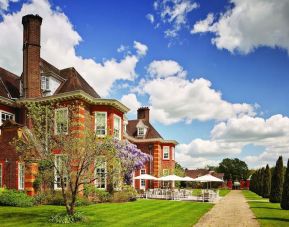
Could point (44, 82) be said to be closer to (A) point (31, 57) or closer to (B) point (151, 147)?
(A) point (31, 57)

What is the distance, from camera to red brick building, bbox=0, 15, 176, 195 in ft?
79.9

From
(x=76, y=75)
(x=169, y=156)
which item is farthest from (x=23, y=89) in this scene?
(x=169, y=156)

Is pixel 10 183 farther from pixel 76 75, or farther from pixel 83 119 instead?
pixel 76 75

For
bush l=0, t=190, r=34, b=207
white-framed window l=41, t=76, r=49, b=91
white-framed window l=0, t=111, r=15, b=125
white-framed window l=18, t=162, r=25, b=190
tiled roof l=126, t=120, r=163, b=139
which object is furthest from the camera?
tiled roof l=126, t=120, r=163, b=139

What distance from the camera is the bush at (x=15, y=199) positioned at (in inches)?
834

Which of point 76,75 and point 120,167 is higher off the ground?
point 76,75

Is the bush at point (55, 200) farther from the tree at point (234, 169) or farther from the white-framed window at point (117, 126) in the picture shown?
the tree at point (234, 169)

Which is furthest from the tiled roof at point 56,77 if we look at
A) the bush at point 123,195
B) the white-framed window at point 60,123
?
the white-framed window at point 60,123

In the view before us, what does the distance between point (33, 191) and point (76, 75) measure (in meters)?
11.3

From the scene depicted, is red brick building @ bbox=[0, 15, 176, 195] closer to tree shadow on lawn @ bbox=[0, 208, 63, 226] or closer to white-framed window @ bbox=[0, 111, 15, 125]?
white-framed window @ bbox=[0, 111, 15, 125]

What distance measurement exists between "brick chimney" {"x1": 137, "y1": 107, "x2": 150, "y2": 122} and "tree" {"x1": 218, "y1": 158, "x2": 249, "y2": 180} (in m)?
63.9

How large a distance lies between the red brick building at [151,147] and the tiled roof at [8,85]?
60.0 feet

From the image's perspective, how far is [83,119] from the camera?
87.2 feet

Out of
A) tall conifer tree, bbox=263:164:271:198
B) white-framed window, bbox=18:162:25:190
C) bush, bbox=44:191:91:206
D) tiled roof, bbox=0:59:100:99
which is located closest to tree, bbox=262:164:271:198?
tall conifer tree, bbox=263:164:271:198
